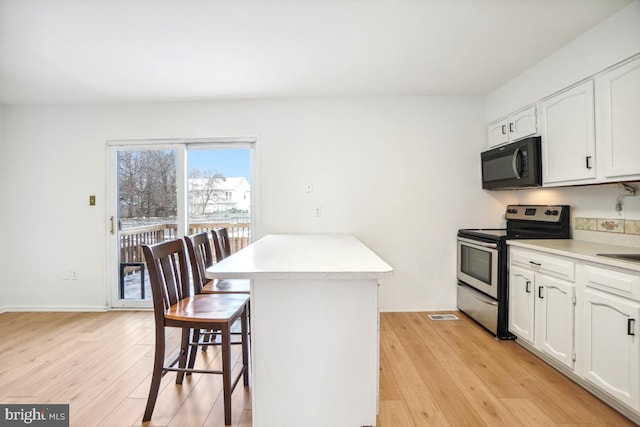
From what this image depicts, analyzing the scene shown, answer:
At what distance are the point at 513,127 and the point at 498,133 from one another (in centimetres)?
23

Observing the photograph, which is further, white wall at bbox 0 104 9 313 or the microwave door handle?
white wall at bbox 0 104 9 313

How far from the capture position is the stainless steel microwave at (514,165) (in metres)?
2.51

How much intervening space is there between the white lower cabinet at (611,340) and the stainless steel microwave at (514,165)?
0.94m

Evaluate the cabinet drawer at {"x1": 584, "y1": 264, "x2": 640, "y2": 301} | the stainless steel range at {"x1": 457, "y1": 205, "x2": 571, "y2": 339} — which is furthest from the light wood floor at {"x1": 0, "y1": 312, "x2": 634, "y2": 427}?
the cabinet drawer at {"x1": 584, "y1": 264, "x2": 640, "y2": 301}

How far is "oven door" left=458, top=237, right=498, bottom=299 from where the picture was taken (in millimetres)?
2678

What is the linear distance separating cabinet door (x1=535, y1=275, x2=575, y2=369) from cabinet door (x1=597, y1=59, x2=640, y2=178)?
30.6 inches

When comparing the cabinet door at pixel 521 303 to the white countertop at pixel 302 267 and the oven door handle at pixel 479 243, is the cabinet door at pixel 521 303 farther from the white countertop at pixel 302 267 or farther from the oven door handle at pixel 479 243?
the white countertop at pixel 302 267

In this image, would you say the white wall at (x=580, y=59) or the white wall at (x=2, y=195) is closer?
the white wall at (x=580, y=59)

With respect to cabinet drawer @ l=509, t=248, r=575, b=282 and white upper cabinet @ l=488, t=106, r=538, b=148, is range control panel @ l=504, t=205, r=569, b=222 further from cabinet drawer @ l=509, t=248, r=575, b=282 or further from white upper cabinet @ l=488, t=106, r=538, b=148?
white upper cabinet @ l=488, t=106, r=538, b=148

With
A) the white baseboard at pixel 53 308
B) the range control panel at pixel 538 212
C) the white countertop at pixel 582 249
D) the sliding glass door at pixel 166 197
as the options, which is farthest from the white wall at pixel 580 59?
the white baseboard at pixel 53 308

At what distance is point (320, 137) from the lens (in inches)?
131

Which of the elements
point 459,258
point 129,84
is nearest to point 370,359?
point 459,258

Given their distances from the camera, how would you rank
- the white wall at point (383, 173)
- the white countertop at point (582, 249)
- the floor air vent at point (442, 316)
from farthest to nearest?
the white wall at point (383, 173) < the floor air vent at point (442, 316) < the white countertop at point (582, 249)

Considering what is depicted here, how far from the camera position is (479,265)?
290 cm
